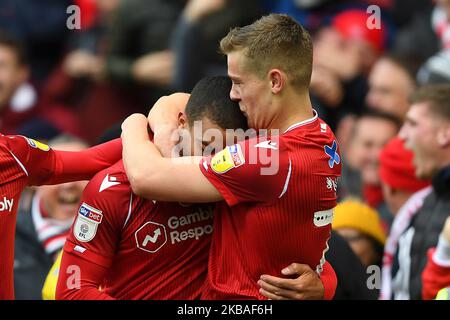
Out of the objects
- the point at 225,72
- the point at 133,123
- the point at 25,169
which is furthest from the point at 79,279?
the point at 225,72

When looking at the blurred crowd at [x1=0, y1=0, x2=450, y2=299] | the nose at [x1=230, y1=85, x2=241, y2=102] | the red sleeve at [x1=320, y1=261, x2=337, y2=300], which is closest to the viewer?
the nose at [x1=230, y1=85, x2=241, y2=102]

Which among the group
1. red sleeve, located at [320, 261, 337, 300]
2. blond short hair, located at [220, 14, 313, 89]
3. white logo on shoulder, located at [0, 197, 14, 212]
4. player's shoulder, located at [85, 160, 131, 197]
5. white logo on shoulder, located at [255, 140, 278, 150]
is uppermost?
blond short hair, located at [220, 14, 313, 89]

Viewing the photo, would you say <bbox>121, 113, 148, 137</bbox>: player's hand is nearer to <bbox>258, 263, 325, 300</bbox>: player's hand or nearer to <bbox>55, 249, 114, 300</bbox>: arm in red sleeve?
<bbox>55, 249, 114, 300</bbox>: arm in red sleeve

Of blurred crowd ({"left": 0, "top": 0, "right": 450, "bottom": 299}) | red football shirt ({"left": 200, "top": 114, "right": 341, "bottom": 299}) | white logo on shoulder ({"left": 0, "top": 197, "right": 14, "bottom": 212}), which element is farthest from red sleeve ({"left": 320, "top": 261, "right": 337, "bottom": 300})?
blurred crowd ({"left": 0, "top": 0, "right": 450, "bottom": 299})

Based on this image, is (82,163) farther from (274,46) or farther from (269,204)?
(274,46)

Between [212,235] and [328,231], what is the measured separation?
17.8 inches

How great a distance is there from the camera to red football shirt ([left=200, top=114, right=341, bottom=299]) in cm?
419

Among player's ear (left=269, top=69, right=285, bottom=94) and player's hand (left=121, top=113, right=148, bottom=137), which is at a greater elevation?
player's ear (left=269, top=69, right=285, bottom=94)

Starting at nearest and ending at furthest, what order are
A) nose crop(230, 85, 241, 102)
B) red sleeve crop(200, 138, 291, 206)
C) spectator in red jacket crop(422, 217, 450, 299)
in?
red sleeve crop(200, 138, 291, 206) → nose crop(230, 85, 241, 102) → spectator in red jacket crop(422, 217, 450, 299)

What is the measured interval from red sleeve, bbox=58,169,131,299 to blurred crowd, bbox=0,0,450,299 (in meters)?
2.00

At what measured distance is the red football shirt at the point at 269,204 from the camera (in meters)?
4.19

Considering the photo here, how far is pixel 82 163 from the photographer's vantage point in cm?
452

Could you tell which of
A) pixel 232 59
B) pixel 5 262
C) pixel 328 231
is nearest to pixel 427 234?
pixel 328 231
